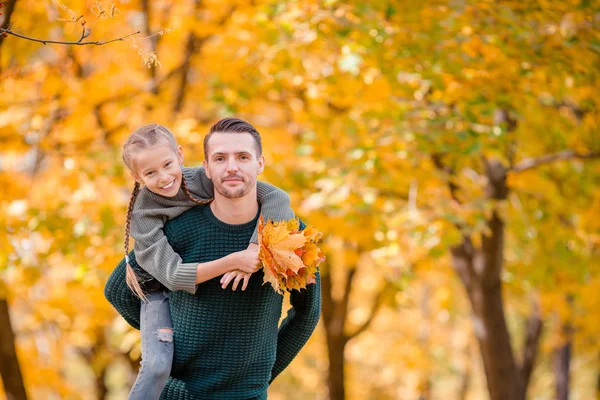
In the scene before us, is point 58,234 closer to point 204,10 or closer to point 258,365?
point 204,10

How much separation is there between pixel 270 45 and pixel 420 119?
1634 millimetres

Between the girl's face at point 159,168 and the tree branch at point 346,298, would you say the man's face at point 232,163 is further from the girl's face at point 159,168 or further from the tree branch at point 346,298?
the tree branch at point 346,298

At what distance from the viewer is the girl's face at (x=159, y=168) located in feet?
9.08

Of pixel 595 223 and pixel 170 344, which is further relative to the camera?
pixel 595 223

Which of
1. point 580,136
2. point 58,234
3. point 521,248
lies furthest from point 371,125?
point 521,248

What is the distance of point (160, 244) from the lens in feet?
9.29

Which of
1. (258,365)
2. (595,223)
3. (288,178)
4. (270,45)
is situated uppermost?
(258,365)

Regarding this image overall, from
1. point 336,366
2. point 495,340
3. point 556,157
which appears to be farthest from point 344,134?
point 336,366

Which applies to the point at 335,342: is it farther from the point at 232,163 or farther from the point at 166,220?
the point at 232,163

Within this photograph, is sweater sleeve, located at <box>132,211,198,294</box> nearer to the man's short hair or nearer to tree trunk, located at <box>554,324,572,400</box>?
the man's short hair

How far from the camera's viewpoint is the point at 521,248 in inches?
359

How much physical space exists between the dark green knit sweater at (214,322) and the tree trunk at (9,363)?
4501 mm

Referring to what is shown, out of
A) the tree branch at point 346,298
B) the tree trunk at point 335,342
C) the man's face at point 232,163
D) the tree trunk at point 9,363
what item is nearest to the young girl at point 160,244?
the man's face at point 232,163

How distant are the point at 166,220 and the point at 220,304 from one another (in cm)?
39
